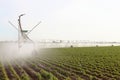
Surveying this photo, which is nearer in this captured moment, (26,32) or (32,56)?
(26,32)

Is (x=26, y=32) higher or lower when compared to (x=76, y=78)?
higher

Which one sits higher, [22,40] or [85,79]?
[22,40]

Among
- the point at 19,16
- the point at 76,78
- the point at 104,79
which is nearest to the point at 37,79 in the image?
the point at 76,78

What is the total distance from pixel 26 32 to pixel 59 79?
1898cm

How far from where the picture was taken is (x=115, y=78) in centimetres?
2345

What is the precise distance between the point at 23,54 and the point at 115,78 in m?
25.0

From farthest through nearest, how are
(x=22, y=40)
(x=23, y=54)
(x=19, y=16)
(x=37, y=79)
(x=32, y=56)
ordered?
1. (x=32, y=56)
2. (x=23, y=54)
3. (x=22, y=40)
4. (x=19, y=16)
5. (x=37, y=79)

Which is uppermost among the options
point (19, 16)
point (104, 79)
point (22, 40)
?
point (19, 16)

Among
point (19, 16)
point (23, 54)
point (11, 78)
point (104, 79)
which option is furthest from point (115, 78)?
point (23, 54)

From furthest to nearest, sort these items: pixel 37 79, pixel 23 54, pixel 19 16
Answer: pixel 23 54, pixel 19 16, pixel 37 79

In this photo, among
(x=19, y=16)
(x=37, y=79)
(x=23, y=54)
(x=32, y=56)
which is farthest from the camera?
(x=32, y=56)

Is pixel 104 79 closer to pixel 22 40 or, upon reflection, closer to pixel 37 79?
pixel 37 79

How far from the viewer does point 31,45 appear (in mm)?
47688

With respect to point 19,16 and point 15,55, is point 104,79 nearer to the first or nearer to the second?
point 19,16
